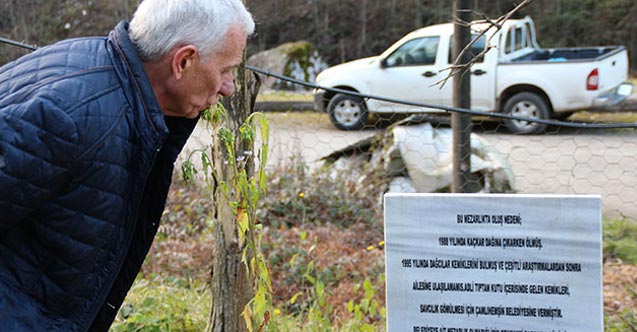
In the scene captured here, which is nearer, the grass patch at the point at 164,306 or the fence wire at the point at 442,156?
the grass patch at the point at 164,306

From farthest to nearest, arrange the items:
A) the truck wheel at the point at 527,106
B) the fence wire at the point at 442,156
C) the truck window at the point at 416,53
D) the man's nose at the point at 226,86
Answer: the truck window at the point at 416,53 → the truck wheel at the point at 527,106 → the fence wire at the point at 442,156 → the man's nose at the point at 226,86

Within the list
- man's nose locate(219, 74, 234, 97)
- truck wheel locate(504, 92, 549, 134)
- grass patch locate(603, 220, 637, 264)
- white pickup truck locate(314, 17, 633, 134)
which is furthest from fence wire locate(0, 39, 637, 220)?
truck wheel locate(504, 92, 549, 134)

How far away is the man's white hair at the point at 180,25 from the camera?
1948 millimetres

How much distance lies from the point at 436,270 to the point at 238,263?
807 mm

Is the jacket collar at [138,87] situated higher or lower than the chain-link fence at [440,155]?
higher

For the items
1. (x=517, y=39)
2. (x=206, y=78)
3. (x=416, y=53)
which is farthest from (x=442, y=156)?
(x=517, y=39)

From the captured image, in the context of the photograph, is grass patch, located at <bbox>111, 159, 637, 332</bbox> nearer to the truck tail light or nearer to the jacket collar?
the jacket collar

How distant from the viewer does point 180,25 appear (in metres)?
1.95

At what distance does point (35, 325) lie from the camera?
1.96 meters

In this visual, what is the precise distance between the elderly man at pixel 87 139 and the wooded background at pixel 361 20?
50.8 feet

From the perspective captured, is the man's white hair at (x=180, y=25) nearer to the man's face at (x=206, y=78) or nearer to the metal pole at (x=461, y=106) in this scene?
the man's face at (x=206, y=78)

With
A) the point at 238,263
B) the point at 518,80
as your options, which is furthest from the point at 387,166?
the point at 518,80

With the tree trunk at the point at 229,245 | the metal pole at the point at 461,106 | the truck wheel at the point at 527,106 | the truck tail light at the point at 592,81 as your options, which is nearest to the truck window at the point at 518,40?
the truck wheel at the point at 527,106

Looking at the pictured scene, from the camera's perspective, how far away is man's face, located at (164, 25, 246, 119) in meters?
2.03
